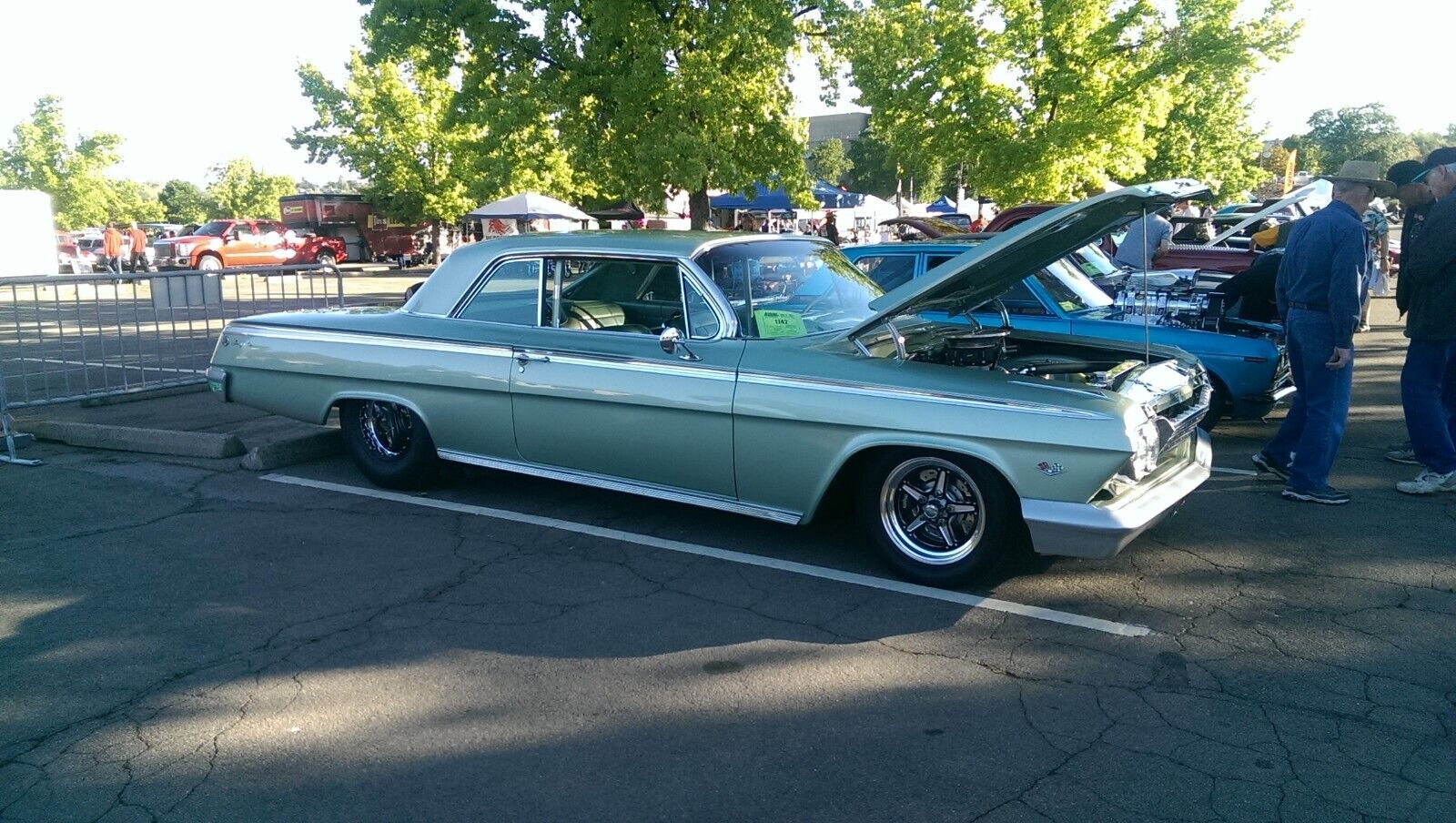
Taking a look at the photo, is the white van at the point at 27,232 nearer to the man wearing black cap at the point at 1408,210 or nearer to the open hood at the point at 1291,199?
the open hood at the point at 1291,199

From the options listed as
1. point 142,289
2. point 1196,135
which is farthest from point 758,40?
point 1196,135

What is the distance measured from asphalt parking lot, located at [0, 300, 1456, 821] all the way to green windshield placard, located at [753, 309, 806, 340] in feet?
3.60

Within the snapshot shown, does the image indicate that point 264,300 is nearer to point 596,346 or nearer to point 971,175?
point 596,346

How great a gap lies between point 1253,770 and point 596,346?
3.45 m

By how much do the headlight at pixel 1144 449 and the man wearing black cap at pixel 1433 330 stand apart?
278 centimetres

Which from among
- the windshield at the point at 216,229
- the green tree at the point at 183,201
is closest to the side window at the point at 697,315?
the windshield at the point at 216,229

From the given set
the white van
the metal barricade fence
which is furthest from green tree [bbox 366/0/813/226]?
the white van

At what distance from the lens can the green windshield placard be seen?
501cm

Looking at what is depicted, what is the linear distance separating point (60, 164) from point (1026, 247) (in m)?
58.6

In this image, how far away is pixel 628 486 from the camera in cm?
529

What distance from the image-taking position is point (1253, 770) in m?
3.12

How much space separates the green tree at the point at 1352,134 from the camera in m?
82.2

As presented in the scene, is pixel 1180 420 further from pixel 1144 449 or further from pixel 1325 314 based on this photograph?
pixel 1325 314

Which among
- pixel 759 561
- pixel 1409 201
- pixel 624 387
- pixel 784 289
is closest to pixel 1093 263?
pixel 1409 201
